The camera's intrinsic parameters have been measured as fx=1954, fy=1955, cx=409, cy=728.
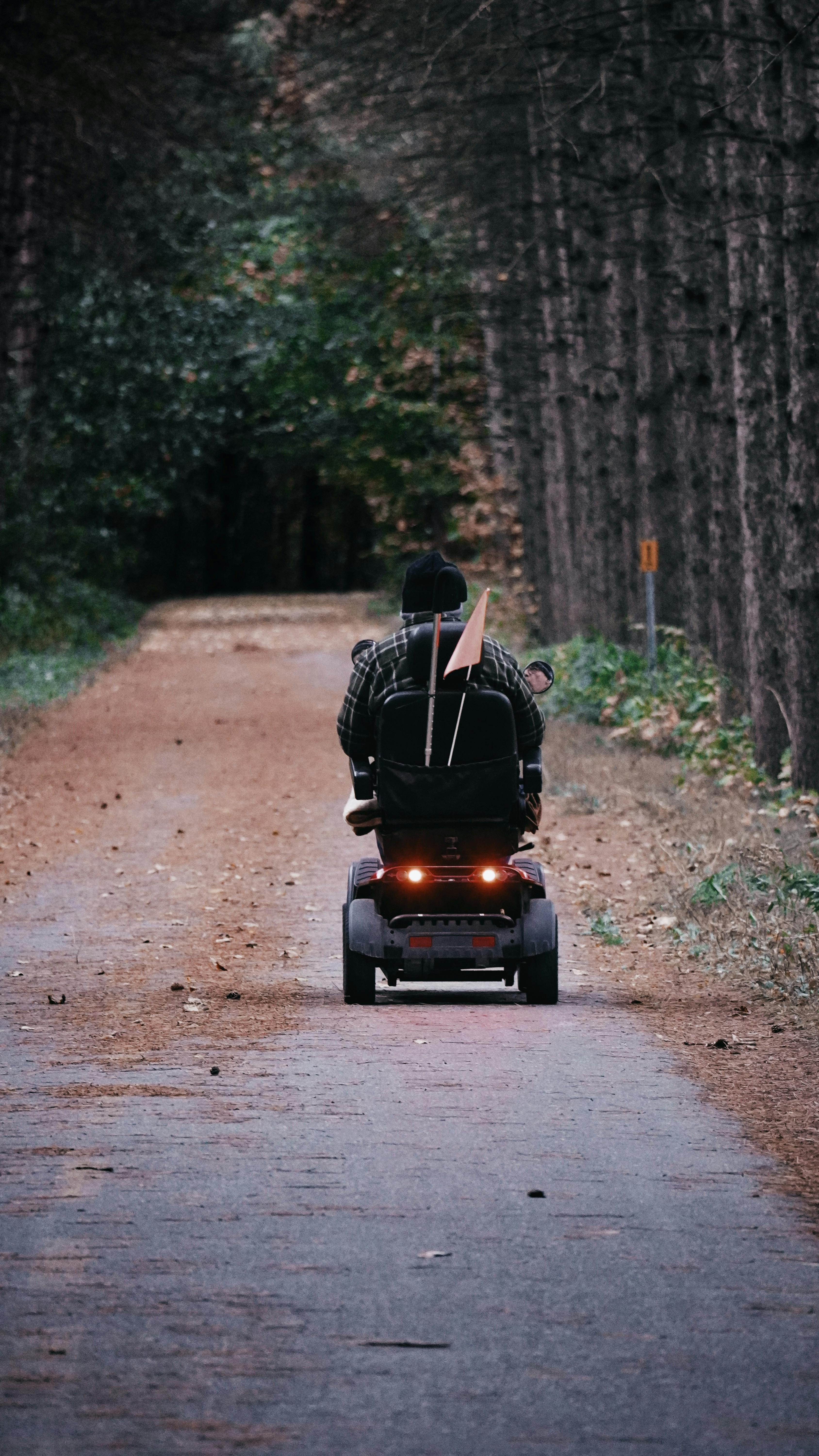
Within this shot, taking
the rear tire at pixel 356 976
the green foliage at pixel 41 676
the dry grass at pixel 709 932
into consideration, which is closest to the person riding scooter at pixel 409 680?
the rear tire at pixel 356 976

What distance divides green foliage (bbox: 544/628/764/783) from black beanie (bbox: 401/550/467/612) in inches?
344

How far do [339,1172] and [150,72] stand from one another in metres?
26.3

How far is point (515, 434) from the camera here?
Result: 125ft

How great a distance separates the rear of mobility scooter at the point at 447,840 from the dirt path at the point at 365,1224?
35 cm

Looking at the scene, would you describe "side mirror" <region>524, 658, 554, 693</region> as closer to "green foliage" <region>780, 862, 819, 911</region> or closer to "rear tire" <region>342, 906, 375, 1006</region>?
"rear tire" <region>342, 906, 375, 1006</region>

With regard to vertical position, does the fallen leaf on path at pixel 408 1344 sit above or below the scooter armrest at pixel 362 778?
below

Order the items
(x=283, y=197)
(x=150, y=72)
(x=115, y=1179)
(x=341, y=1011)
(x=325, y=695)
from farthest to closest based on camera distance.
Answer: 1. (x=283, y=197)
2. (x=325, y=695)
3. (x=150, y=72)
4. (x=341, y=1011)
5. (x=115, y=1179)

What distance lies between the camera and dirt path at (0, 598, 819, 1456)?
4371 millimetres

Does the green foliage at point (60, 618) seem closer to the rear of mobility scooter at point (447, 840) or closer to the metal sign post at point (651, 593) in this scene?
the metal sign post at point (651, 593)

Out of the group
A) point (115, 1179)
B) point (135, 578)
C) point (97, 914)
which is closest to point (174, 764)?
point (97, 914)

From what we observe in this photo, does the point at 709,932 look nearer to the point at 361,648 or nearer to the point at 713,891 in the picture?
the point at 713,891

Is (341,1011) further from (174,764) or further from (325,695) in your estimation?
(325,695)

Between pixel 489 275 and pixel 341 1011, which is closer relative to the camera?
pixel 341 1011

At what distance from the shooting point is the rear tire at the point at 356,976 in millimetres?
9203
